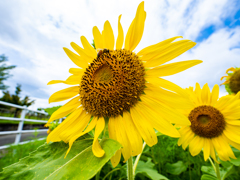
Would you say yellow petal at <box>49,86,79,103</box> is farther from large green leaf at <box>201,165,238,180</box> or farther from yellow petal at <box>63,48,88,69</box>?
large green leaf at <box>201,165,238,180</box>

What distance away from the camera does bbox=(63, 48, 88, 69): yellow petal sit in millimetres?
1200

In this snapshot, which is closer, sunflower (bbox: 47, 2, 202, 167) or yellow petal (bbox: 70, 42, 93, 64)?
sunflower (bbox: 47, 2, 202, 167)

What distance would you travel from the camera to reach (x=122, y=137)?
91 centimetres

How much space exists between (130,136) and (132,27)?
704 mm

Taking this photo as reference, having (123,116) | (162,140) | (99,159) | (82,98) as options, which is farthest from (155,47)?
(162,140)

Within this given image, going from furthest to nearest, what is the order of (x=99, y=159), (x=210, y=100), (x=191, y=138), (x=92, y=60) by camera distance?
1. (x=210, y=100)
2. (x=191, y=138)
3. (x=92, y=60)
4. (x=99, y=159)

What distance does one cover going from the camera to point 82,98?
110 cm

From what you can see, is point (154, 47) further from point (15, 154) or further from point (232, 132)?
point (15, 154)

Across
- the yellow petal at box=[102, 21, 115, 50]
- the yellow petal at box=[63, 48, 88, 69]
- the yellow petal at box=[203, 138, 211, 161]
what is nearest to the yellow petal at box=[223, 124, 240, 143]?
the yellow petal at box=[203, 138, 211, 161]

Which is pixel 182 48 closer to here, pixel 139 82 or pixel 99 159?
pixel 139 82

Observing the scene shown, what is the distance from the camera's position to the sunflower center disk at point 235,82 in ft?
11.1

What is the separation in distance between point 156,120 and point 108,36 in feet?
2.29

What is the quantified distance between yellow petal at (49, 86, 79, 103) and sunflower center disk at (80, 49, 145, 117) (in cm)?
11

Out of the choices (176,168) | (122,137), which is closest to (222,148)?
(176,168)
